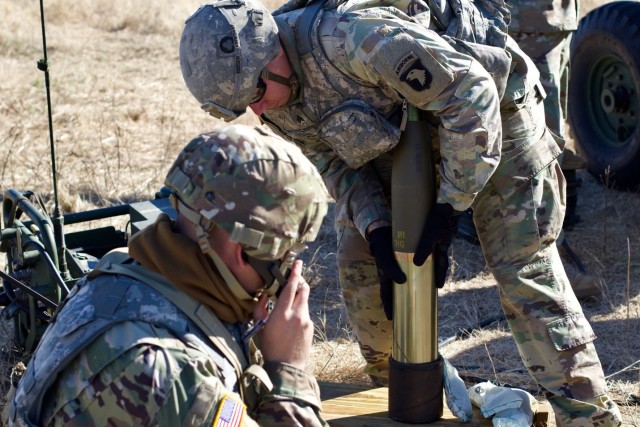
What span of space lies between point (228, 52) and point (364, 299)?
1327 millimetres

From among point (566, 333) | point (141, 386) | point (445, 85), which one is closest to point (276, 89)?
point (445, 85)

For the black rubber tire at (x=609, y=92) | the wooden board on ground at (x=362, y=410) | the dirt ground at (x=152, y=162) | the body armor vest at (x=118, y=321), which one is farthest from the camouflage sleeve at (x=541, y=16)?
the body armor vest at (x=118, y=321)

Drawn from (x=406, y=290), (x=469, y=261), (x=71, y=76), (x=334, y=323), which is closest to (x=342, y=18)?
(x=406, y=290)

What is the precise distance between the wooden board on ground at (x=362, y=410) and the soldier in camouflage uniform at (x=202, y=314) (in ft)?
4.54

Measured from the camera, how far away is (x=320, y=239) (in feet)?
22.9

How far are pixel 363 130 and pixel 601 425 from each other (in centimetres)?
142

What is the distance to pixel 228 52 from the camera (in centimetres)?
358

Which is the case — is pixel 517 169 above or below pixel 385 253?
above

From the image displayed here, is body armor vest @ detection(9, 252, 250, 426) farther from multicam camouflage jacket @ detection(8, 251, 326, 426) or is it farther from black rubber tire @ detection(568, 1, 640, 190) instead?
black rubber tire @ detection(568, 1, 640, 190)

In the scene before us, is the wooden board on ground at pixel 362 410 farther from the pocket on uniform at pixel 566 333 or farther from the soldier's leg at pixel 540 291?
the pocket on uniform at pixel 566 333

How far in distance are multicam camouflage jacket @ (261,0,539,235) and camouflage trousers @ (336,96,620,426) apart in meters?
0.29

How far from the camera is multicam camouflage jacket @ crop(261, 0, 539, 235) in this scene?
11.4 feet

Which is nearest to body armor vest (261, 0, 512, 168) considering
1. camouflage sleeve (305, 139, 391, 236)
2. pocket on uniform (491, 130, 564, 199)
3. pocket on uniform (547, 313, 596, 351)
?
camouflage sleeve (305, 139, 391, 236)

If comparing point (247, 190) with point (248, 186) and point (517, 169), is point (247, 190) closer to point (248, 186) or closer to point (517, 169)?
point (248, 186)
